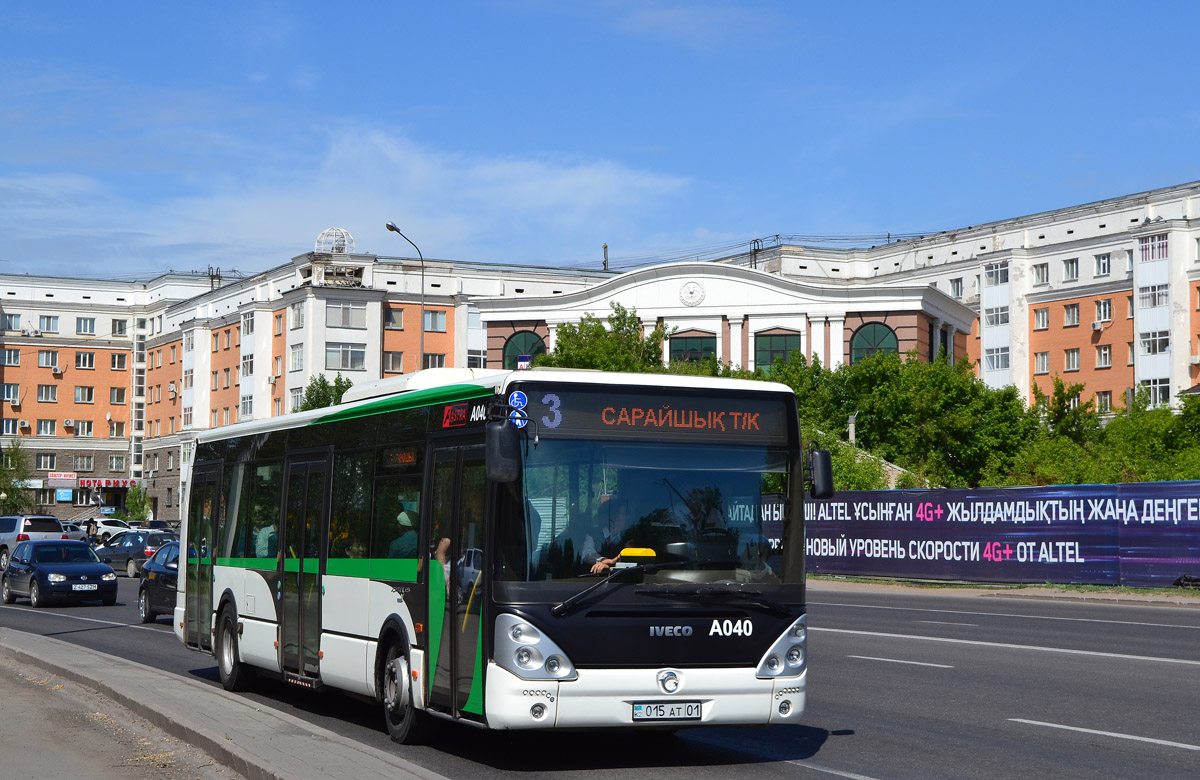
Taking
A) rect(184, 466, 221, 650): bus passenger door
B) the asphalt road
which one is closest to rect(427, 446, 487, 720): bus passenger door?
the asphalt road

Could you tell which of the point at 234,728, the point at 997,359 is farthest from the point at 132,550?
the point at 997,359

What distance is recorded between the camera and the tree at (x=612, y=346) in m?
65.1

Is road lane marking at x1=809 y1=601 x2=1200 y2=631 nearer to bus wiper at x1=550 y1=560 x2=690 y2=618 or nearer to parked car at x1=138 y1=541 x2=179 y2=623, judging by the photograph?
parked car at x1=138 y1=541 x2=179 y2=623

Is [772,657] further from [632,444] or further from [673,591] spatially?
[632,444]

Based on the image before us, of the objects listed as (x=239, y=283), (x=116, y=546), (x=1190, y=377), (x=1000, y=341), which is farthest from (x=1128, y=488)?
(x=239, y=283)

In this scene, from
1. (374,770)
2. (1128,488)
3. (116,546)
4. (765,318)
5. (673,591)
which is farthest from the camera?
(765,318)

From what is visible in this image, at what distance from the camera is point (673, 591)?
32.4ft

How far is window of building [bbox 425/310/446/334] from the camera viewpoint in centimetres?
9425

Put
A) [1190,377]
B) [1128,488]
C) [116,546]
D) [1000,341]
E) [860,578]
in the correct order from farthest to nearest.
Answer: [1000,341]
[1190,377]
[116,546]
[860,578]
[1128,488]

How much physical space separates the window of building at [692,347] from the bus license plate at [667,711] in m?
68.3

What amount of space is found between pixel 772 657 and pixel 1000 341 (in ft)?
306

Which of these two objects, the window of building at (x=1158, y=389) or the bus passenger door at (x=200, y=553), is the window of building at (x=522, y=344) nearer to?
the window of building at (x=1158, y=389)

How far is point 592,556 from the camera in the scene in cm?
981

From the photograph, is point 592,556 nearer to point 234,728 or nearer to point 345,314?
point 234,728
